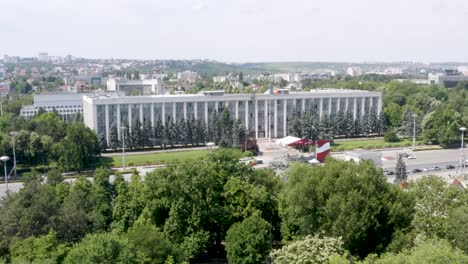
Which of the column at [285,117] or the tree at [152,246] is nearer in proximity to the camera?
the tree at [152,246]

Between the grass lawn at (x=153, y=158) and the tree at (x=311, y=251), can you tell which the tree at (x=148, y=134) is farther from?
the tree at (x=311, y=251)

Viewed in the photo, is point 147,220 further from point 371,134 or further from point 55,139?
point 371,134

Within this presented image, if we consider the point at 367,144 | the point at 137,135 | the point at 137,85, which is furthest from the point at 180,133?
the point at 137,85

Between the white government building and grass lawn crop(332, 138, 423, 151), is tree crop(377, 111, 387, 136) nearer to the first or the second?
the white government building

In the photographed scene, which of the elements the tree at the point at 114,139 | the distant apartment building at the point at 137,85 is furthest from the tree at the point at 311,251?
the distant apartment building at the point at 137,85

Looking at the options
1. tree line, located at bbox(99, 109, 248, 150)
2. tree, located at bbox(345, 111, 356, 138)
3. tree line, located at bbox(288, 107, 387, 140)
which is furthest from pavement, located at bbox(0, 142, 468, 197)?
tree, located at bbox(345, 111, 356, 138)

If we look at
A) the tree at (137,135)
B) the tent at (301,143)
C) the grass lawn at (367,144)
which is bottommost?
the grass lawn at (367,144)

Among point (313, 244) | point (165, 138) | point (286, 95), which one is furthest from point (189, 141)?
point (313, 244)
